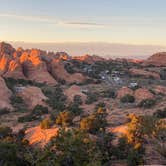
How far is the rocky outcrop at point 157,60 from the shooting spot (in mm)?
131488

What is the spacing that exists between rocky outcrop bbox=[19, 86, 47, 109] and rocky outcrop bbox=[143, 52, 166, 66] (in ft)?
242

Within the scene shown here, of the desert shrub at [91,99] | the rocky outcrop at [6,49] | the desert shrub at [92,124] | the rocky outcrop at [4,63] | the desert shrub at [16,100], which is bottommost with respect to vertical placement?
the desert shrub at [16,100]

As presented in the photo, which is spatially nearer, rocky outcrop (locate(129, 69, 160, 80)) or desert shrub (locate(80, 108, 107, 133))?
desert shrub (locate(80, 108, 107, 133))

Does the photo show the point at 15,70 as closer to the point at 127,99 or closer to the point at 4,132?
the point at 127,99

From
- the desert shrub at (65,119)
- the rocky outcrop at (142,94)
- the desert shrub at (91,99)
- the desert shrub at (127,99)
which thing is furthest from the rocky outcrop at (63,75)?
the desert shrub at (65,119)

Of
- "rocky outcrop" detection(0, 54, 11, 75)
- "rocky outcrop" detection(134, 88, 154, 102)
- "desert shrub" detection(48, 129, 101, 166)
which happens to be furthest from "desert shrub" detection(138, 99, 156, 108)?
"rocky outcrop" detection(0, 54, 11, 75)

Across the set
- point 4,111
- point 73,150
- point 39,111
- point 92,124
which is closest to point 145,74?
point 4,111

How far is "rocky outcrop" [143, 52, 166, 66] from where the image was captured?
13149 centimetres

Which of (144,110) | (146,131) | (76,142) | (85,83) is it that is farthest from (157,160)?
(85,83)

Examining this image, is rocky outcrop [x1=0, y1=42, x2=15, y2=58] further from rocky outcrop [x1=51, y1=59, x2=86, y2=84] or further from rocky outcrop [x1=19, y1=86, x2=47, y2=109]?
rocky outcrop [x1=19, y1=86, x2=47, y2=109]

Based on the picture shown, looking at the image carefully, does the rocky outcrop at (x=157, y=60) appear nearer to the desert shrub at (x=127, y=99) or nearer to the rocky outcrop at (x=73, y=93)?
the rocky outcrop at (x=73, y=93)

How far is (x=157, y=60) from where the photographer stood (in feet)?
440

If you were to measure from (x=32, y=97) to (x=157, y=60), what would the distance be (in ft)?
269

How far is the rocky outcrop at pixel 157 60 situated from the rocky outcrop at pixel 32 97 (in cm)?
7368
